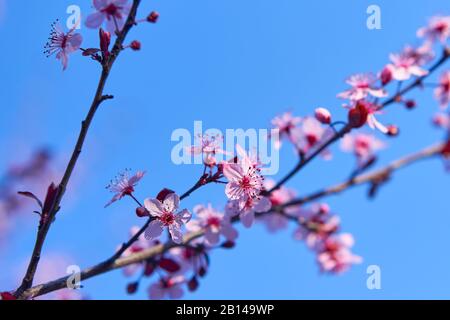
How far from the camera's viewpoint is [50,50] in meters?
2.25

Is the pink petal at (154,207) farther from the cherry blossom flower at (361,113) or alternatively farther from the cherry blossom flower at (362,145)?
the cherry blossom flower at (362,145)

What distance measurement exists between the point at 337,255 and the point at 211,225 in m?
1.65

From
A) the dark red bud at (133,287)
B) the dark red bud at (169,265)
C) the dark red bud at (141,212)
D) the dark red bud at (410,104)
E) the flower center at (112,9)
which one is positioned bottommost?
the dark red bud at (169,265)

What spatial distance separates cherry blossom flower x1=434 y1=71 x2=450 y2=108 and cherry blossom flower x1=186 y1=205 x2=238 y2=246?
1.57m

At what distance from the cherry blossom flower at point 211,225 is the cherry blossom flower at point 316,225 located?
2.54 ft

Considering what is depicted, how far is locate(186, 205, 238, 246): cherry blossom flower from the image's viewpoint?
2857mm

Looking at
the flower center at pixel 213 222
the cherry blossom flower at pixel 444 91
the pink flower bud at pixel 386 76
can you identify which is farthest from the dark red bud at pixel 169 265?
the cherry blossom flower at pixel 444 91

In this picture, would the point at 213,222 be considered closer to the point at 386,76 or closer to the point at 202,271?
the point at 202,271

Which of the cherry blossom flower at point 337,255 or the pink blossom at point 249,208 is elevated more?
the cherry blossom flower at point 337,255

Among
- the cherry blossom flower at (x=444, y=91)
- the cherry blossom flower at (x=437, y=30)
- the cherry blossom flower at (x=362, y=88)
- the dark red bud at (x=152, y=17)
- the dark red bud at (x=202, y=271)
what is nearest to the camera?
the dark red bud at (x=152, y=17)

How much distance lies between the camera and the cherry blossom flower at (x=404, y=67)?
8.46ft
